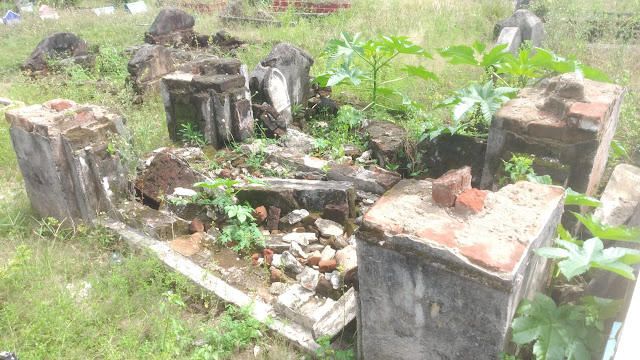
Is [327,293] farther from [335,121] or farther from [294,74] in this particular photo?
[294,74]

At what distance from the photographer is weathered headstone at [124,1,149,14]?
47.5ft

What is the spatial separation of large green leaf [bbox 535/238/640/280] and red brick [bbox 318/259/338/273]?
5.34ft

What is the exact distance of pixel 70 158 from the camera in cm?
346

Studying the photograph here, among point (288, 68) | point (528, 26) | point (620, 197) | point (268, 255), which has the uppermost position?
point (528, 26)

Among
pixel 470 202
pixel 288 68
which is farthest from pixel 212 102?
pixel 470 202

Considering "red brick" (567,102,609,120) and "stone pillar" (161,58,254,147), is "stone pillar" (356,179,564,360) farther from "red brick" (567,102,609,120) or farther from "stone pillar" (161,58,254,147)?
"stone pillar" (161,58,254,147)

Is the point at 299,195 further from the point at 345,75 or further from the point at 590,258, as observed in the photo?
the point at 590,258

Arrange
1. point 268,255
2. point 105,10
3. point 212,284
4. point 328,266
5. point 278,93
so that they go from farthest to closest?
point 105,10 → point 278,93 → point 268,255 → point 328,266 → point 212,284

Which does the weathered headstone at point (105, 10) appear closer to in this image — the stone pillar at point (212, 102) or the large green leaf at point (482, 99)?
the stone pillar at point (212, 102)

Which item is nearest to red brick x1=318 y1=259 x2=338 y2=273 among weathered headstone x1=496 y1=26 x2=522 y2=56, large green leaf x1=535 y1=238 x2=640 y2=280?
large green leaf x1=535 y1=238 x2=640 y2=280

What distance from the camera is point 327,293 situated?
3.02 m

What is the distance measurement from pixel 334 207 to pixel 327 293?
92 cm

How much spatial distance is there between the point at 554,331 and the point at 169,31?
10.1 meters

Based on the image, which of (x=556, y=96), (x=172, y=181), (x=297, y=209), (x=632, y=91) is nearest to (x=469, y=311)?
(x=556, y=96)
